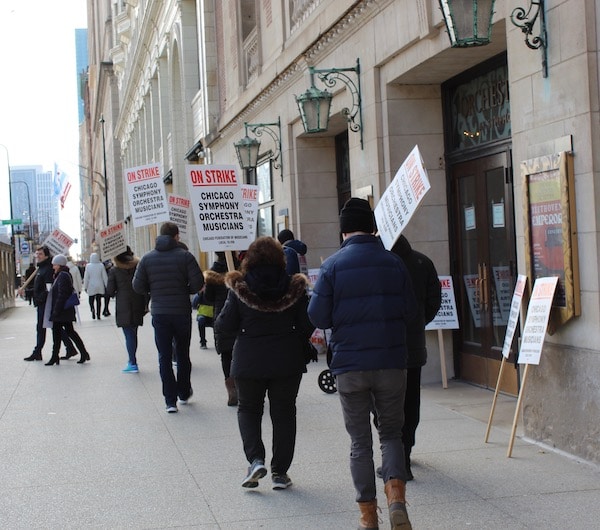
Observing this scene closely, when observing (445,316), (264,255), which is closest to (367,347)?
(264,255)

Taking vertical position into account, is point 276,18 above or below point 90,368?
above

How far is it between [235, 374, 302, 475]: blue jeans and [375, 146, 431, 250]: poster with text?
1.30 meters

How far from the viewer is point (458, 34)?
7.49 meters

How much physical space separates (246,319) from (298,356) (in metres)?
0.44

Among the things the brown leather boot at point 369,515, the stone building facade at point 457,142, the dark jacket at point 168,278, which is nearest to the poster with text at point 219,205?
the dark jacket at point 168,278

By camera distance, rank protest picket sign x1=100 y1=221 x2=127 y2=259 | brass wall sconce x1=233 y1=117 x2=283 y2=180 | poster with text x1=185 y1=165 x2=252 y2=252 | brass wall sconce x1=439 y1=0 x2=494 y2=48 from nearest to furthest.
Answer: brass wall sconce x1=439 y1=0 x2=494 y2=48 → poster with text x1=185 y1=165 x2=252 y2=252 → protest picket sign x1=100 y1=221 x2=127 y2=259 → brass wall sconce x1=233 y1=117 x2=283 y2=180

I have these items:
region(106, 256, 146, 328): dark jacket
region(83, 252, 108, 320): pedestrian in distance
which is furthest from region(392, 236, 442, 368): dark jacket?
region(83, 252, 108, 320): pedestrian in distance

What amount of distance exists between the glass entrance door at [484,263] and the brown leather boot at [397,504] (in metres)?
4.54

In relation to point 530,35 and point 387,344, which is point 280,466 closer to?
point 387,344

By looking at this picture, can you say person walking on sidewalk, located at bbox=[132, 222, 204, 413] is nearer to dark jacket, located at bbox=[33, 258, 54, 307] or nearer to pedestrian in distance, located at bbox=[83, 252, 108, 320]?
dark jacket, located at bbox=[33, 258, 54, 307]

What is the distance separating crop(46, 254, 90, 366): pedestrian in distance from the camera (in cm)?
1441

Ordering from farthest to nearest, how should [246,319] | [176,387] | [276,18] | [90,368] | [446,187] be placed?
[276,18]
[90,368]
[446,187]
[176,387]
[246,319]

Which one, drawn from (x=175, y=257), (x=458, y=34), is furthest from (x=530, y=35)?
(x=175, y=257)

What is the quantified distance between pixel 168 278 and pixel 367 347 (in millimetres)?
4822
